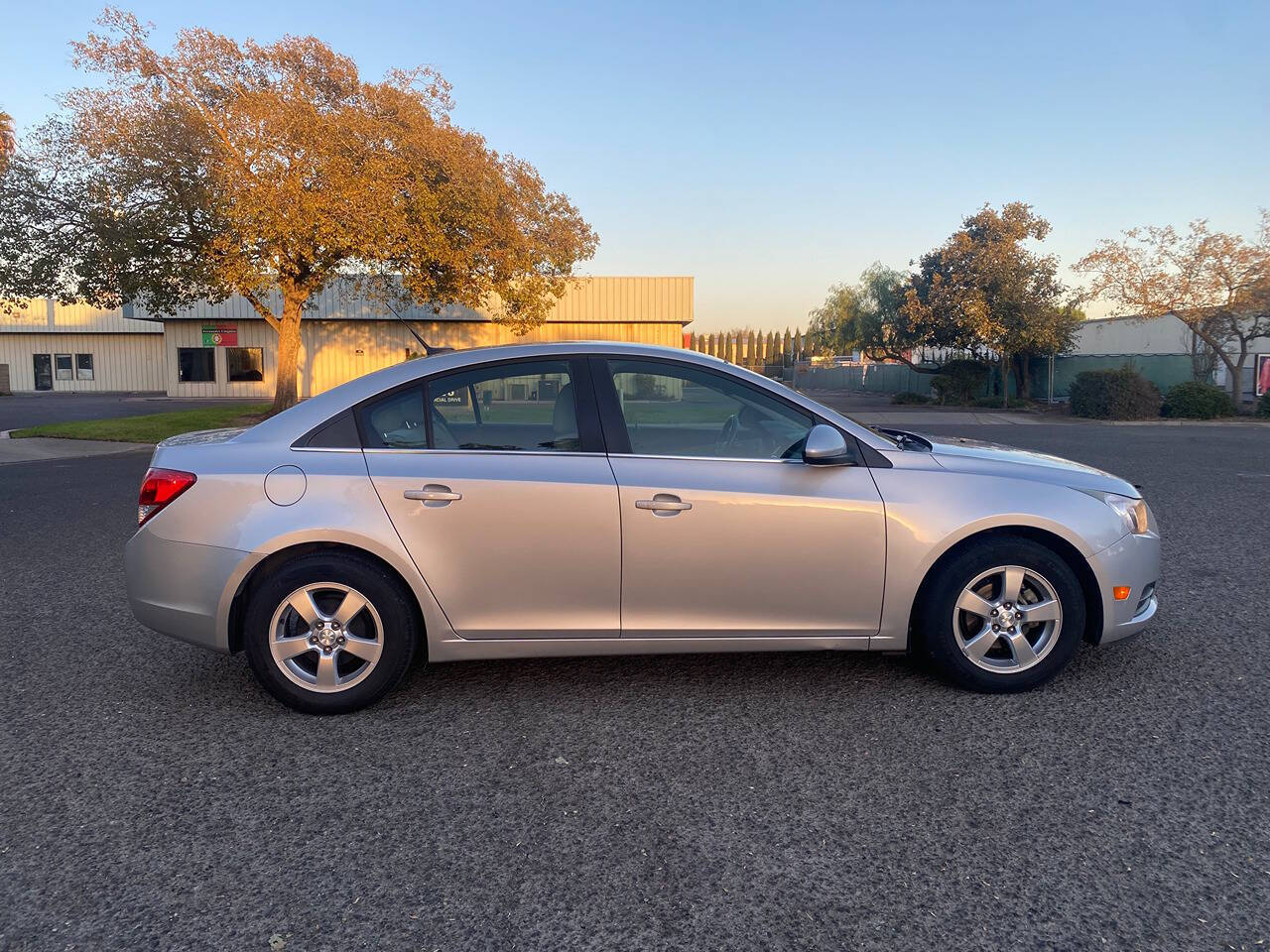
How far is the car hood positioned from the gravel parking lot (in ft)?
3.09

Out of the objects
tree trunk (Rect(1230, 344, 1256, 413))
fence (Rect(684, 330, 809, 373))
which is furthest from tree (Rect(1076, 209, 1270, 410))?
fence (Rect(684, 330, 809, 373))

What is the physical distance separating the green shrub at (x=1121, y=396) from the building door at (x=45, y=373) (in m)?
49.6

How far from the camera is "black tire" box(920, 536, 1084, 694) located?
4.02 metres

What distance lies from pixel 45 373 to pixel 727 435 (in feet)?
181

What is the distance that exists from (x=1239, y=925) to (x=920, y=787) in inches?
40.2

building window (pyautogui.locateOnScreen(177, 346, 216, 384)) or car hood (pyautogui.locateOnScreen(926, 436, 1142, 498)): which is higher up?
building window (pyautogui.locateOnScreen(177, 346, 216, 384))

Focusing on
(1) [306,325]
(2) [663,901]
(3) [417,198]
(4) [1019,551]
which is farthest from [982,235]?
(2) [663,901]

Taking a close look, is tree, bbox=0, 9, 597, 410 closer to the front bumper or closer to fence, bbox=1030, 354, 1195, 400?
the front bumper

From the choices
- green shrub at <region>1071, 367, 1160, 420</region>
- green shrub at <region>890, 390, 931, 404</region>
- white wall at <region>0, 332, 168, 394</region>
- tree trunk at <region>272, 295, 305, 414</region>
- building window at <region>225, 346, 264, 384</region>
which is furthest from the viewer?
white wall at <region>0, 332, 168, 394</region>

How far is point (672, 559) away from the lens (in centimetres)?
391

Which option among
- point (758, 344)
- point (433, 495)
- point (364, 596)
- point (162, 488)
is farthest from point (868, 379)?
point (758, 344)

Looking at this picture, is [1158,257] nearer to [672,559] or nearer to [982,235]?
[982,235]

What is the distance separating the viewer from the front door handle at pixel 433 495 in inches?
152

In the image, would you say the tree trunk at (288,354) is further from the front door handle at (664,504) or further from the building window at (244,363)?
the front door handle at (664,504)
